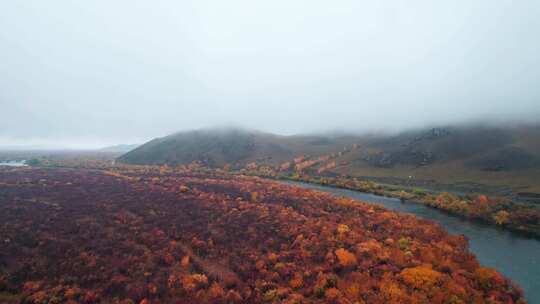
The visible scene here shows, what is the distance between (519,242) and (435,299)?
42364mm

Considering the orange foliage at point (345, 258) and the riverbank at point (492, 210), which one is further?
the riverbank at point (492, 210)

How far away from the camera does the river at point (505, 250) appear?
35.0 metres

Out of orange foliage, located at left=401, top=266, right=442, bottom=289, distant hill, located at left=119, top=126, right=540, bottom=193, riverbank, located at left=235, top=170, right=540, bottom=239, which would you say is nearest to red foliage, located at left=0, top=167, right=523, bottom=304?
orange foliage, located at left=401, top=266, right=442, bottom=289

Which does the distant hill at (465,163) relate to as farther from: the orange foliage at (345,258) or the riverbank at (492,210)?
the orange foliage at (345,258)

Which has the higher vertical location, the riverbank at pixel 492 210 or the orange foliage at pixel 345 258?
the orange foliage at pixel 345 258

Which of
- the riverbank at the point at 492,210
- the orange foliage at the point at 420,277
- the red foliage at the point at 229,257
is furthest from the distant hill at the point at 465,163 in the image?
the orange foliage at the point at 420,277

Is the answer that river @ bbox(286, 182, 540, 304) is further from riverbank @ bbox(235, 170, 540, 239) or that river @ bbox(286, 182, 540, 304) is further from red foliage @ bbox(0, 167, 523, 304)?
red foliage @ bbox(0, 167, 523, 304)

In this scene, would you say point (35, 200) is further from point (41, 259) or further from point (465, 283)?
point (465, 283)

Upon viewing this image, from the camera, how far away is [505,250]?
45469 mm

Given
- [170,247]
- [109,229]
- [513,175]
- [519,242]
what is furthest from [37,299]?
[513,175]

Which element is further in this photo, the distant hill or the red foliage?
the distant hill

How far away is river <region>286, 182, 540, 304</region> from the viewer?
115 feet

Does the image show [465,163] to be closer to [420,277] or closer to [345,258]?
[420,277]

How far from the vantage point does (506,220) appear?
58.3m
